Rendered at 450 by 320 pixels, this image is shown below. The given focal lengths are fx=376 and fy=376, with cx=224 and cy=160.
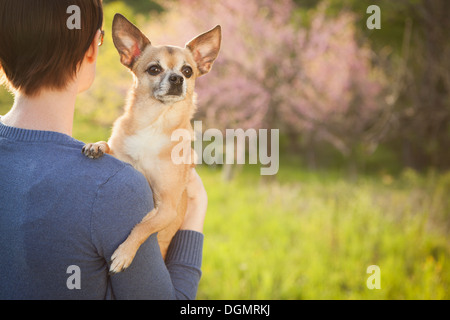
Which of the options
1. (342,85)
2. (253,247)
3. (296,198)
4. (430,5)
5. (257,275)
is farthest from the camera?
(342,85)

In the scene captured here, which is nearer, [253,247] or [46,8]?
[46,8]

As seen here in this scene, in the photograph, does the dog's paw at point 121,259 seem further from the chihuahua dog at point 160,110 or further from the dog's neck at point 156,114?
the dog's neck at point 156,114

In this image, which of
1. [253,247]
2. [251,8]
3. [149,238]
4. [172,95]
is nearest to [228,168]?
[251,8]

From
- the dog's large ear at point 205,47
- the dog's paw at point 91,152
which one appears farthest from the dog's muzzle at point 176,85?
the dog's paw at point 91,152

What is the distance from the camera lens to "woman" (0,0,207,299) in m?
1.02

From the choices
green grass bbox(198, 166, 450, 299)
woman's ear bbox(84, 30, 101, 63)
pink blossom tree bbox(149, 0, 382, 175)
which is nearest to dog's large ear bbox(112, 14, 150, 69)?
woman's ear bbox(84, 30, 101, 63)

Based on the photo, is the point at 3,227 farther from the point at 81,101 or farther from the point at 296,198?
the point at 81,101

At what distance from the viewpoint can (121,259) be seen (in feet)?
3.47

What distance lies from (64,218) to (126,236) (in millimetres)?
174

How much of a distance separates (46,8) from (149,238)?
75 centimetres

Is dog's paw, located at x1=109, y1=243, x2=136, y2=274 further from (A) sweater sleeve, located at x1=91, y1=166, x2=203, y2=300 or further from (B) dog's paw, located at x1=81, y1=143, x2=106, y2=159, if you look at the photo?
(B) dog's paw, located at x1=81, y1=143, x2=106, y2=159

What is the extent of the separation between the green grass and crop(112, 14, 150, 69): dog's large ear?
2690 mm

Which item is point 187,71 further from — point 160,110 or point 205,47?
point 160,110

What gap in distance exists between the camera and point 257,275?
4.30m
